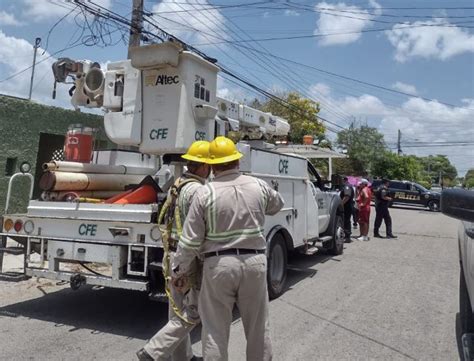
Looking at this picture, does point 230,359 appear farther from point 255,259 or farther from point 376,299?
point 376,299

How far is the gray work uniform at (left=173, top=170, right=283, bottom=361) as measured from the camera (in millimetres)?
3475

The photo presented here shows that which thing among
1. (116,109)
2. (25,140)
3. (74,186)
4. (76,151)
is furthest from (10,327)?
(25,140)

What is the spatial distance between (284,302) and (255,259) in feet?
10.2

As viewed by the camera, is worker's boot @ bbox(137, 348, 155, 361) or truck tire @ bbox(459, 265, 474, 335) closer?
worker's boot @ bbox(137, 348, 155, 361)

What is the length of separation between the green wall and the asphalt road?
2491 mm

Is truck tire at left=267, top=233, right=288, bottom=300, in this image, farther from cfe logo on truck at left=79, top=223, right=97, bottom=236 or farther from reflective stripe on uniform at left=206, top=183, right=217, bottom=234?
reflective stripe on uniform at left=206, top=183, right=217, bottom=234

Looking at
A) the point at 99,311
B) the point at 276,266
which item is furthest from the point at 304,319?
the point at 99,311

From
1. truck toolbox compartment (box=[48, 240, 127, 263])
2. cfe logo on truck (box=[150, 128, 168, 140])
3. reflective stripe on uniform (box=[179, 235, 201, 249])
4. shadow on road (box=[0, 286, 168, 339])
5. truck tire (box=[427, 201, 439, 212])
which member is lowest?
shadow on road (box=[0, 286, 168, 339])

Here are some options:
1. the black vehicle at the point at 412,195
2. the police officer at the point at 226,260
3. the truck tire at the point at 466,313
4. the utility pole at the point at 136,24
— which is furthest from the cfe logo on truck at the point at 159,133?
the black vehicle at the point at 412,195

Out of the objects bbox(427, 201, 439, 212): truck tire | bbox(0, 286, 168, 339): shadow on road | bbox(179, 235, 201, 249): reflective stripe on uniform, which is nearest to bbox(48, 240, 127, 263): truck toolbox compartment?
bbox(0, 286, 168, 339): shadow on road

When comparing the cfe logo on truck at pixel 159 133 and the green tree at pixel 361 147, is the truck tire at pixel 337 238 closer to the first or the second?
the cfe logo on truck at pixel 159 133

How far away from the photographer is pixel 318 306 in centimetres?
627

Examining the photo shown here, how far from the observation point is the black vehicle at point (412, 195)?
27891 millimetres

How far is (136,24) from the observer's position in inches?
487
